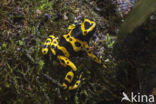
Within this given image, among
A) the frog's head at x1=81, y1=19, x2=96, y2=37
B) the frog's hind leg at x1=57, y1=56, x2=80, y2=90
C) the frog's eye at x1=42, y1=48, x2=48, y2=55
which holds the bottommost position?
the frog's hind leg at x1=57, y1=56, x2=80, y2=90

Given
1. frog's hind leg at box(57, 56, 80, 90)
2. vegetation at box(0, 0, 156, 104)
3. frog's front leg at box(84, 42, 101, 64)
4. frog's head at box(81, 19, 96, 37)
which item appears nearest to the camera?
vegetation at box(0, 0, 156, 104)

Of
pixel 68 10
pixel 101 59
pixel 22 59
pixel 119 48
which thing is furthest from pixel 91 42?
pixel 22 59

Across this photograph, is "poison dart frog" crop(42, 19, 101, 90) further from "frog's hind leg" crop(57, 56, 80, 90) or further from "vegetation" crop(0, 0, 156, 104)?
"vegetation" crop(0, 0, 156, 104)

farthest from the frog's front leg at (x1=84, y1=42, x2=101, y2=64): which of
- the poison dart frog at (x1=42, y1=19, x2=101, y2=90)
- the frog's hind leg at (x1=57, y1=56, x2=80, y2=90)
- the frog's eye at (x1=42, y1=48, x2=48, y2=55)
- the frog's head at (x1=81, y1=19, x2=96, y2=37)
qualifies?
the frog's eye at (x1=42, y1=48, x2=48, y2=55)

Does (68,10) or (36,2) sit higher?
(36,2)

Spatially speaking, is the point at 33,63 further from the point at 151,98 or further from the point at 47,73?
the point at 151,98

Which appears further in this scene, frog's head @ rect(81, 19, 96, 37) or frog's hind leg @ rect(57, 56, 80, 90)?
frog's head @ rect(81, 19, 96, 37)

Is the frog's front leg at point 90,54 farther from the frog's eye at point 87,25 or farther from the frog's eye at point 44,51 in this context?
the frog's eye at point 44,51

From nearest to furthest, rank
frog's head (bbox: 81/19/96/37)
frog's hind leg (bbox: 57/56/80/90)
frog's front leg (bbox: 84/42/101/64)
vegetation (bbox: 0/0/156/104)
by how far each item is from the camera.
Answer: vegetation (bbox: 0/0/156/104)
frog's hind leg (bbox: 57/56/80/90)
frog's head (bbox: 81/19/96/37)
frog's front leg (bbox: 84/42/101/64)
